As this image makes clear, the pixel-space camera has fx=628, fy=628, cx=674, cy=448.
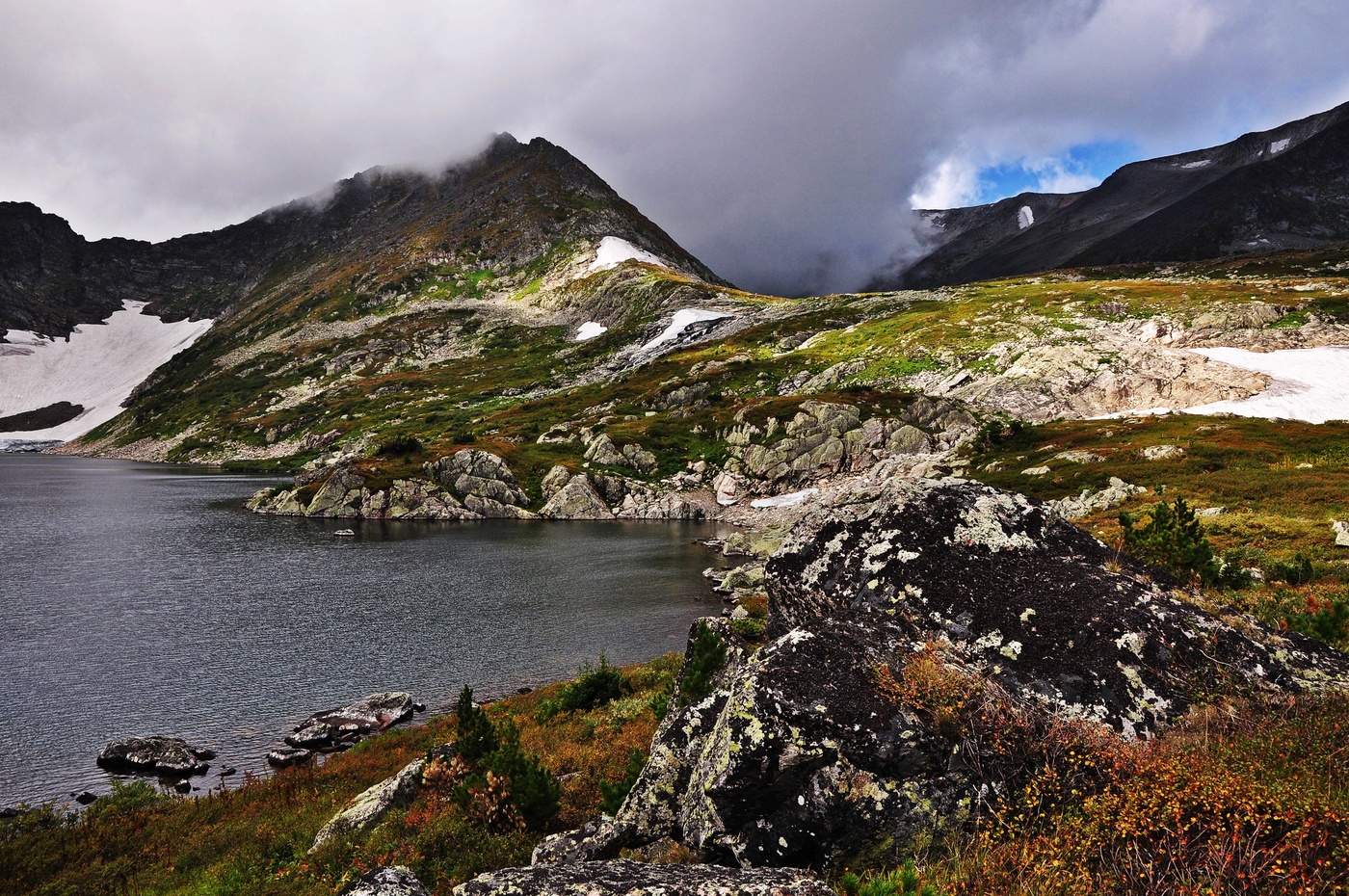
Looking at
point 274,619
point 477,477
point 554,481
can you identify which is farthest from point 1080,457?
point 477,477

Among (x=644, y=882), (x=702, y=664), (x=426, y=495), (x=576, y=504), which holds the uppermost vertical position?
(x=644, y=882)

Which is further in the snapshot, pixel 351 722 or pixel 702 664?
pixel 351 722

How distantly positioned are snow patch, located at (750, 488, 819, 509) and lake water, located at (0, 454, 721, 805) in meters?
12.4

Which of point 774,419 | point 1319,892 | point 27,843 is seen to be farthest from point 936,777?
point 774,419

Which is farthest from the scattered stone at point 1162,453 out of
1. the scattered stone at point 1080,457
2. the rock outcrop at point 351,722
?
the rock outcrop at point 351,722

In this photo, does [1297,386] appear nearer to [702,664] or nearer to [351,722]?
[702,664]

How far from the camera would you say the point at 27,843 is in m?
17.2

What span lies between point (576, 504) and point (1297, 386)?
303 feet

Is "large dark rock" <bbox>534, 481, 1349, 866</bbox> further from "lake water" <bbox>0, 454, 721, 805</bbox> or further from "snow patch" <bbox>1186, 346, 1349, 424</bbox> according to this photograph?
"snow patch" <bbox>1186, 346, 1349, 424</bbox>

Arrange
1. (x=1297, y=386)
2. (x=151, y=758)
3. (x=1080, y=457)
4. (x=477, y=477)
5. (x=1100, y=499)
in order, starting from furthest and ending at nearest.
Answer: (x=477, y=477) → (x=1297, y=386) → (x=1080, y=457) → (x=1100, y=499) → (x=151, y=758)

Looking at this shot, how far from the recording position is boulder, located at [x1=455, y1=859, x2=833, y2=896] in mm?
5863

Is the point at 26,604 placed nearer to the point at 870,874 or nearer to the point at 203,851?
the point at 203,851

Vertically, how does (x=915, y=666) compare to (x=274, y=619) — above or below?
above

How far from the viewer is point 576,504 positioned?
93688mm
